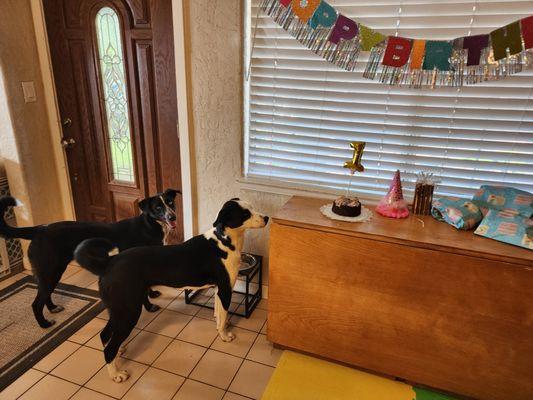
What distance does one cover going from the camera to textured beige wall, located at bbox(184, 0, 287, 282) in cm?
196

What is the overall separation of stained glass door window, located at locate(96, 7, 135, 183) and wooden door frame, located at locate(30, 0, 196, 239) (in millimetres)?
390

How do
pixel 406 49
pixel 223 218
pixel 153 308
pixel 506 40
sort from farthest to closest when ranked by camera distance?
pixel 153 308 → pixel 223 218 → pixel 406 49 → pixel 506 40

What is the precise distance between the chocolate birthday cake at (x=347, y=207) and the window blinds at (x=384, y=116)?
324 millimetres

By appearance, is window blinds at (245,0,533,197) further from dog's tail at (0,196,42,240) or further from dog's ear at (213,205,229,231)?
dog's tail at (0,196,42,240)

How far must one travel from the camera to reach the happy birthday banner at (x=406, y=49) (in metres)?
1.54

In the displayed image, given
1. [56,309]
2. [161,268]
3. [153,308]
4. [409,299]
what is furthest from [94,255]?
[409,299]

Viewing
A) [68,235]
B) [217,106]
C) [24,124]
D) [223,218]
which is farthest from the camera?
[24,124]

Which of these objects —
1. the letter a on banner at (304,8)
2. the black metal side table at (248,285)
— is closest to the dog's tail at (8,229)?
the black metal side table at (248,285)

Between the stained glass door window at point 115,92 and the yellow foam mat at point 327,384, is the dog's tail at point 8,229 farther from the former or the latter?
the yellow foam mat at point 327,384

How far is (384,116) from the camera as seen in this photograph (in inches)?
73.5

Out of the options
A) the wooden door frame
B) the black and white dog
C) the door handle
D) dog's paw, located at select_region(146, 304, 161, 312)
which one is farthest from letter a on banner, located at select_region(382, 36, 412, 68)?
the door handle

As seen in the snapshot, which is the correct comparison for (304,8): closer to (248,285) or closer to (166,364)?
(248,285)

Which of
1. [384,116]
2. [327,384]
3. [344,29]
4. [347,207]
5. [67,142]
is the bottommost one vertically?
[327,384]

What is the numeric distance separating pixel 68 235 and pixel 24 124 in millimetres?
991
